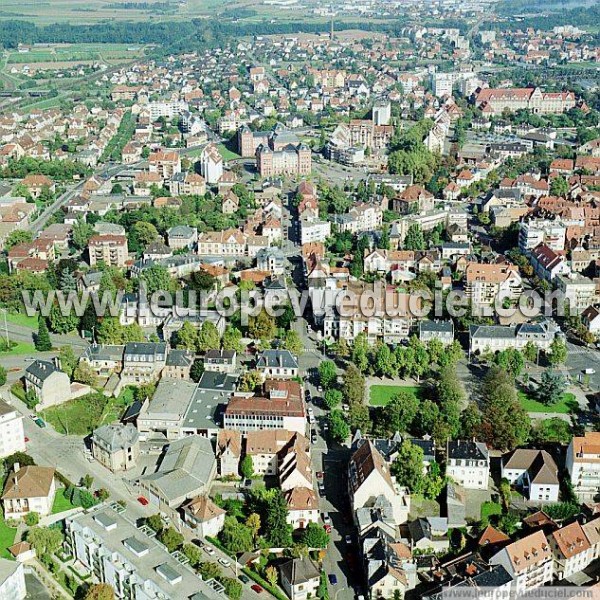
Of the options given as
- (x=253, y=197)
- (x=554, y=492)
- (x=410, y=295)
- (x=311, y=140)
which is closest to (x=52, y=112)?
(x=311, y=140)

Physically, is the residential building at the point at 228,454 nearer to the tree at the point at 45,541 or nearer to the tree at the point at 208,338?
the tree at the point at 45,541

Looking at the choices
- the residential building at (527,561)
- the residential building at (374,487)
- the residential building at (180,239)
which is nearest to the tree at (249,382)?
the residential building at (374,487)

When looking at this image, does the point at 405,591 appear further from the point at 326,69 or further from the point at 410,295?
the point at 326,69

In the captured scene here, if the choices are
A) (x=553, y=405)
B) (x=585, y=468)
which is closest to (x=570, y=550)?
(x=585, y=468)

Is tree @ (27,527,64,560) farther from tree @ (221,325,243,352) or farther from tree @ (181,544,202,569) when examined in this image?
tree @ (221,325,243,352)

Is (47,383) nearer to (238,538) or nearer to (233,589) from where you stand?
(238,538)

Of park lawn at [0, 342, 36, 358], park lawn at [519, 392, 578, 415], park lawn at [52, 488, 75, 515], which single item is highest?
park lawn at [52, 488, 75, 515]

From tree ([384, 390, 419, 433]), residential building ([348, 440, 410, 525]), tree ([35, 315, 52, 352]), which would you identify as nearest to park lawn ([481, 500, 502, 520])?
residential building ([348, 440, 410, 525])

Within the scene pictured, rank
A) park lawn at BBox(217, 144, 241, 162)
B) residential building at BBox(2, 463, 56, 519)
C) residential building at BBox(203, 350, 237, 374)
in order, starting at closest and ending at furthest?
residential building at BBox(2, 463, 56, 519)
residential building at BBox(203, 350, 237, 374)
park lawn at BBox(217, 144, 241, 162)
